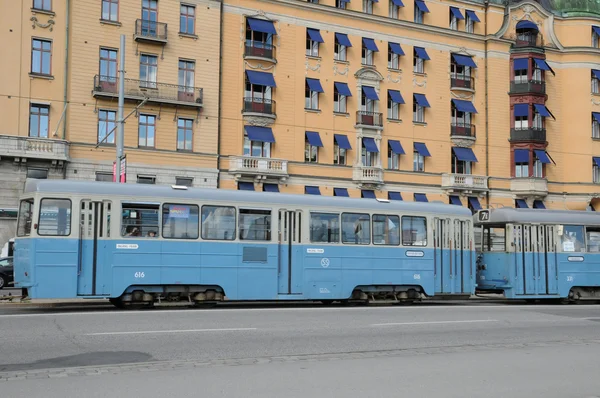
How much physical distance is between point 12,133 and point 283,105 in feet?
52.8

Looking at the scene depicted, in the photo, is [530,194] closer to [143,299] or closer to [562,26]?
[562,26]

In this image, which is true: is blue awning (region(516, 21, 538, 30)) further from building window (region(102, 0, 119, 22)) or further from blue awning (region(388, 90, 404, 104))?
building window (region(102, 0, 119, 22))

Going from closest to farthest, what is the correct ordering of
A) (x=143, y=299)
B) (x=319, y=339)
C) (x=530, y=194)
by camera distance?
1. (x=319, y=339)
2. (x=143, y=299)
3. (x=530, y=194)

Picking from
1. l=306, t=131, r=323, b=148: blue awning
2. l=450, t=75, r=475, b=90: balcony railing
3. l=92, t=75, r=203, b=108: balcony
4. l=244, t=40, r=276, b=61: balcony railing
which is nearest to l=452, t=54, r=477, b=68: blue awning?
l=450, t=75, r=475, b=90: balcony railing

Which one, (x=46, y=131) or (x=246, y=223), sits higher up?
(x=46, y=131)

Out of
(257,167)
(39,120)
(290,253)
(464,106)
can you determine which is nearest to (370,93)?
(464,106)

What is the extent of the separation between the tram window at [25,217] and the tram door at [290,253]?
22.7ft

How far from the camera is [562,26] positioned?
5453 centimetres

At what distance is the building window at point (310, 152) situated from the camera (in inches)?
1769

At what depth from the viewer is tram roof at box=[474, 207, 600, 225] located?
24859 millimetres

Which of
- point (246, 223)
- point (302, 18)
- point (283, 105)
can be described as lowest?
point (246, 223)

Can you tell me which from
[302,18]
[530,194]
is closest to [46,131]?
[302,18]

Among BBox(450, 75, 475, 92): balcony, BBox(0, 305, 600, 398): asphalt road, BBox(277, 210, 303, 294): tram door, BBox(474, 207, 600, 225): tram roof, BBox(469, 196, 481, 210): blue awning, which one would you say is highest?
BBox(450, 75, 475, 92): balcony

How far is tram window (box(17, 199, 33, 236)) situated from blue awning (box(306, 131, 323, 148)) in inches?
1095
